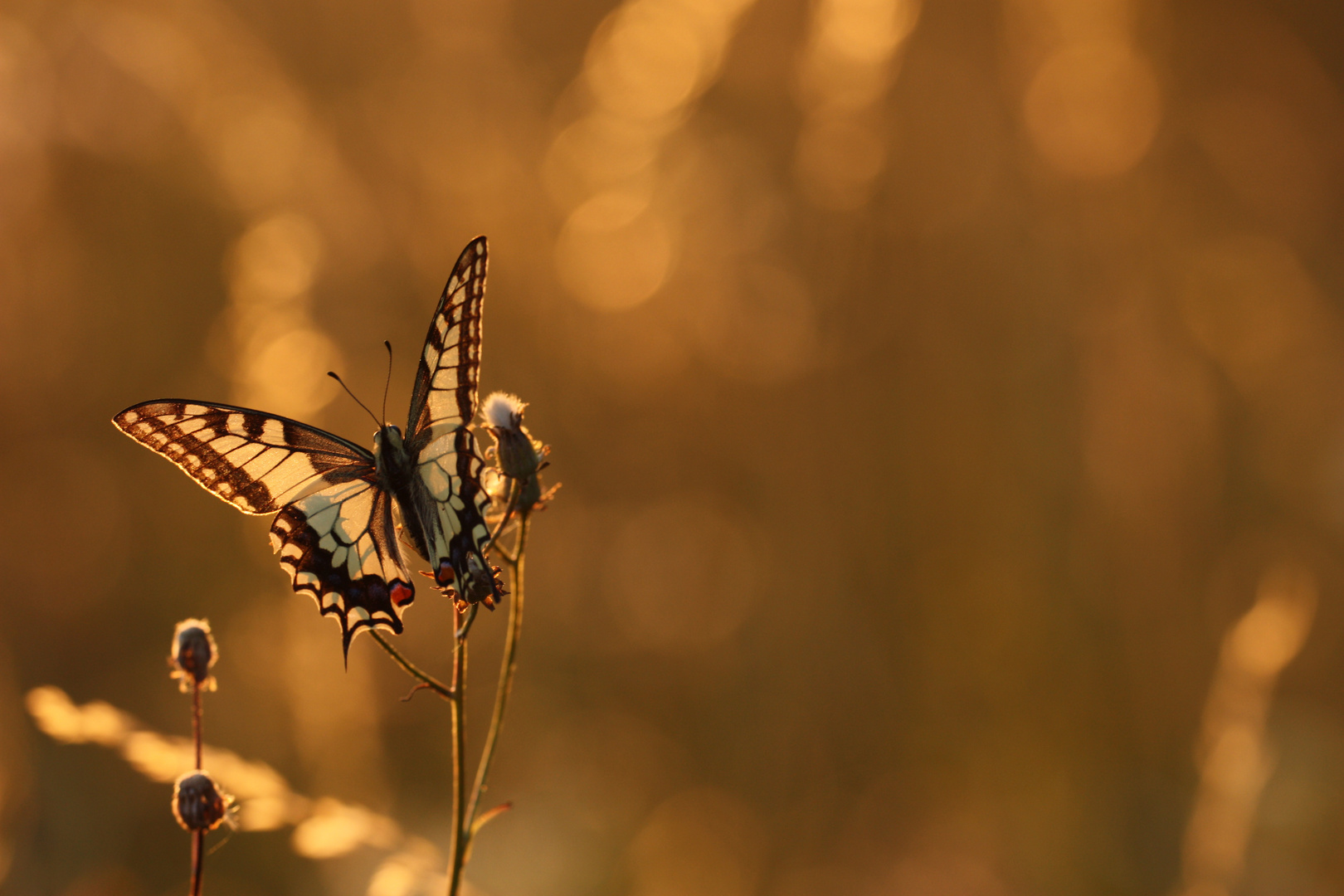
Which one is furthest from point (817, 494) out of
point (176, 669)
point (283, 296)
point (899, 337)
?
point (176, 669)

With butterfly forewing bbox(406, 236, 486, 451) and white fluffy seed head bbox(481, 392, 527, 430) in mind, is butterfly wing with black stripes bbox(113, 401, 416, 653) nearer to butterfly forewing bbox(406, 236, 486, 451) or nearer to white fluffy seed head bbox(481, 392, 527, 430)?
butterfly forewing bbox(406, 236, 486, 451)

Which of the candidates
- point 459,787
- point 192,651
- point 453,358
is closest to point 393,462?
point 453,358

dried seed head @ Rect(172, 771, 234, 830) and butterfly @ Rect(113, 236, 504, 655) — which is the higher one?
butterfly @ Rect(113, 236, 504, 655)

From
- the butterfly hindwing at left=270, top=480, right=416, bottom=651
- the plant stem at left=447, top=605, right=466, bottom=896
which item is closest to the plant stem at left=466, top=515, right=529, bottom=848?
the plant stem at left=447, top=605, right=466, bottom=896

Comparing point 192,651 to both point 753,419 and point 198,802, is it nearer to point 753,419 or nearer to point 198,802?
point 198,802

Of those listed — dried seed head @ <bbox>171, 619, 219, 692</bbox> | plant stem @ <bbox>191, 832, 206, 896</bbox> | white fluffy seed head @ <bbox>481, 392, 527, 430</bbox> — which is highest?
white fluffy seed head @ <bbox>481, 392, 527, 430</bbox>

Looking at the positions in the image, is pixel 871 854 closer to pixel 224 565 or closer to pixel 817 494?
pixel 817 494

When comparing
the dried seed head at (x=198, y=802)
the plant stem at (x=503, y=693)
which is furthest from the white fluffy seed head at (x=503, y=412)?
the dried seed head at (x=198, y=802)

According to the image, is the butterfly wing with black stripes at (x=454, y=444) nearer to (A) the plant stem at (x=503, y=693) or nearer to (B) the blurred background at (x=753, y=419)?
(A) the plant stem at (x=503, y=693)
